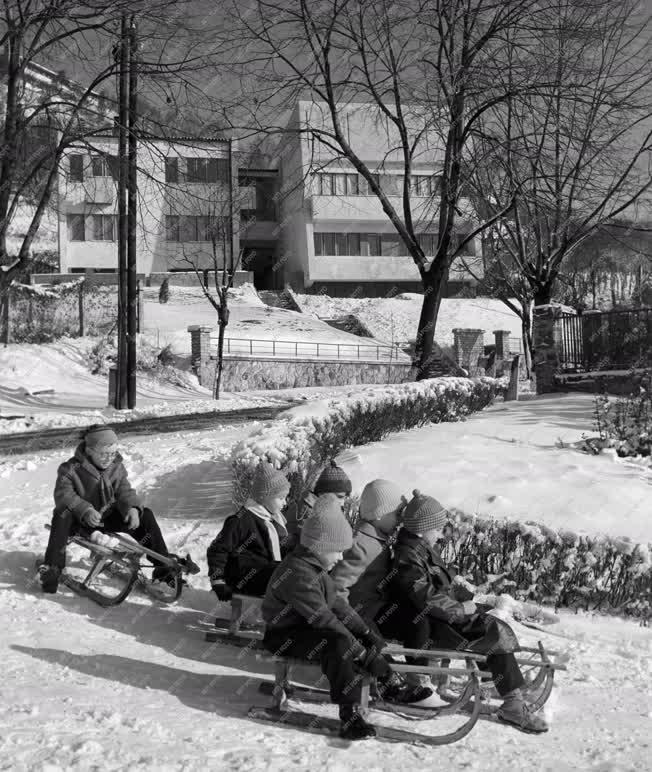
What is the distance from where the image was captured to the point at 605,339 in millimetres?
18312

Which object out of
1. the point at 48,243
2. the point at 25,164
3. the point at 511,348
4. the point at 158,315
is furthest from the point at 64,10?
the point at 48,243

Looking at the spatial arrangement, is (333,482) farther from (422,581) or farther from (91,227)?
(91,227)

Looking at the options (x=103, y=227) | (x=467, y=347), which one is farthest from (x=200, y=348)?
(x=103, y=227)

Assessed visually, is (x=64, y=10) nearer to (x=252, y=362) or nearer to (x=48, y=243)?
(x=252, y=362)

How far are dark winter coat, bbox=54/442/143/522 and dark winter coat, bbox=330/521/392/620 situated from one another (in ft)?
7.75

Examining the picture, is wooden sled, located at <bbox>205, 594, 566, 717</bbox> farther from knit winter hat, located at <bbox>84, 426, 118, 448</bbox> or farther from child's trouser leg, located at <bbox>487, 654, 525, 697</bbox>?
knit winter hat, located at <bbox>84, 426, 118, 448</bbox>

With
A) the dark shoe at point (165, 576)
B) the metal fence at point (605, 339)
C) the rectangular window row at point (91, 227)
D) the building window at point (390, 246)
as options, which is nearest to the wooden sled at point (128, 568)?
the dark shoe at point (165, 576)

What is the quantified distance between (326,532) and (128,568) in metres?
2.84

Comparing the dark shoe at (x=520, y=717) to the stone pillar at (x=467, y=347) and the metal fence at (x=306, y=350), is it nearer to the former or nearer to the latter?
the metal fence at (x=306, y=350)

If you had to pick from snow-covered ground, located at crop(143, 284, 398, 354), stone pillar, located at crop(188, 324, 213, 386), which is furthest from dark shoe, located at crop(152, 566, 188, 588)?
snow-covered ground, located at crop(143, 284, 398, 354)

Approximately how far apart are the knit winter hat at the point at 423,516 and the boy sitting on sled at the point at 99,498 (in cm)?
259

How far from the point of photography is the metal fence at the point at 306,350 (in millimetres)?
35109

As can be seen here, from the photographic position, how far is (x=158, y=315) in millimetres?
39906

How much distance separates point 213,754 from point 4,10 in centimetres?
1353
